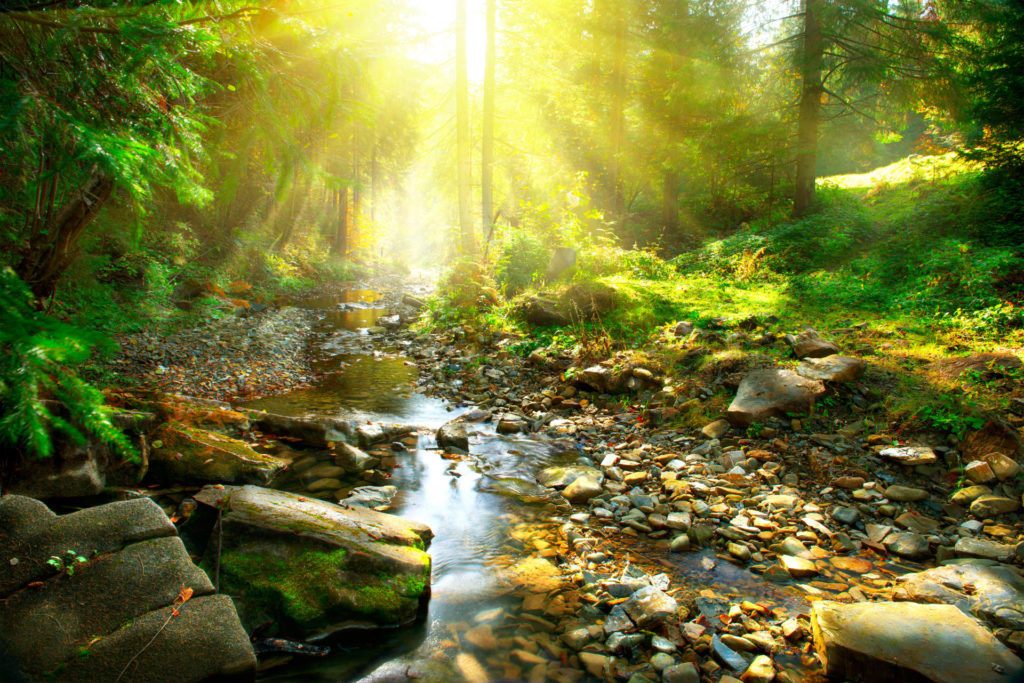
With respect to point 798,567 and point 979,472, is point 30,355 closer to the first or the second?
point 798,567

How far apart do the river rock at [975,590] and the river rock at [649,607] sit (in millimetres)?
1510

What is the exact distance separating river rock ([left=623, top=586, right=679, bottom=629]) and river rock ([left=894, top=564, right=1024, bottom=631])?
1510mm

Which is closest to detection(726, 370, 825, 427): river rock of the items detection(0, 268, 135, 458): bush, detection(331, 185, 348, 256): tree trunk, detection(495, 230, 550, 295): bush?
detection(0, 268, 135, 458): bush

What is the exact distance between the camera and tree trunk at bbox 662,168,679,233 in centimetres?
1909

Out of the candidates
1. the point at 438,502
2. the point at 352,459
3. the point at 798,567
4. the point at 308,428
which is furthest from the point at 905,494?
the point at 308,428

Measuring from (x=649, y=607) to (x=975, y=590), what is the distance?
6.79 ft

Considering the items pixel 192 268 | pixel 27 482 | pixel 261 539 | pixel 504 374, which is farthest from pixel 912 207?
pixel 192 268

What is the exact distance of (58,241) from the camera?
3834 mm

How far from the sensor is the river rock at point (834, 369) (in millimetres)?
5719

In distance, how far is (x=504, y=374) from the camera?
8.89m

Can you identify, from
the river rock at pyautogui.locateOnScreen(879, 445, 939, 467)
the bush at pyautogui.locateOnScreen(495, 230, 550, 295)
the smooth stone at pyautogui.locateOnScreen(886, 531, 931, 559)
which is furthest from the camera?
the bush at pyautogui.locateOnScreen(495, 230, 550, 295)

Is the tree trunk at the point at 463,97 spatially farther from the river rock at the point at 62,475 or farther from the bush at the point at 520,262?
the river rock at the point at 62,475

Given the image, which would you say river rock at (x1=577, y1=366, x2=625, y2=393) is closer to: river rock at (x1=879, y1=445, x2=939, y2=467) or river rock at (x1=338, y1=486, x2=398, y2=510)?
river rock at (x1=879, y1=445, x2=939, y2=467)

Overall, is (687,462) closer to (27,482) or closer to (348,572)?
(348,572)
